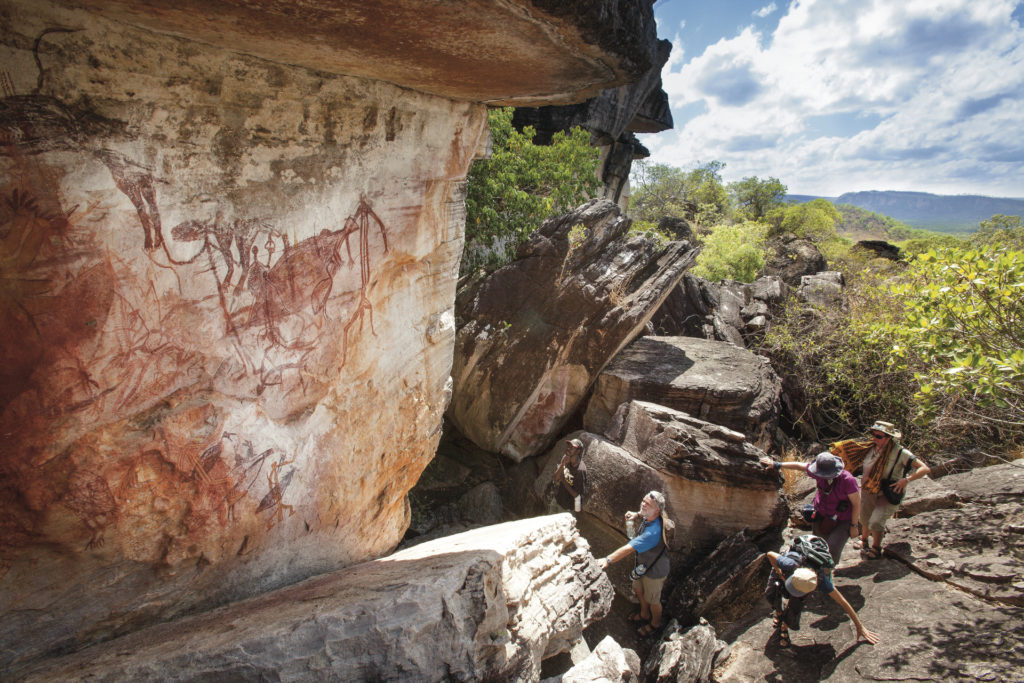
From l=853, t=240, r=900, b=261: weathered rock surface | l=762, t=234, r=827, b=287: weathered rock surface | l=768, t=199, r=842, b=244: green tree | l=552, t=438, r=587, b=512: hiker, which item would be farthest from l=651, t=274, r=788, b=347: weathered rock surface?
l=768, t=199, r=842, b=244: green tree

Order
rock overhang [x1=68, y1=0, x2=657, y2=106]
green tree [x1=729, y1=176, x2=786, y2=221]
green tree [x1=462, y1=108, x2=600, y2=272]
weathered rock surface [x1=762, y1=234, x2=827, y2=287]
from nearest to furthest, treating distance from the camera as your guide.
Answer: rock overhang [x1=68, y1=0, x2=657, y2=106]
green tree [x1=462, y1=108, x2=600, y2=272]
weathered rock surface [x1=762, y1=234, x2=827, y2=287]
green tree [x1=729, y1=176, x2=786, y2=221]

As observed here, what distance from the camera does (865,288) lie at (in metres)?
9.68

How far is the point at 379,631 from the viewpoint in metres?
3.03

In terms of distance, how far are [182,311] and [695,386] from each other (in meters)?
6.43

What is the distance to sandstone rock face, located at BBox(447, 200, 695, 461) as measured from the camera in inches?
321

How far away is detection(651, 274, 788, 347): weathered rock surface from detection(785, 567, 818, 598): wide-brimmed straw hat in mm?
6723

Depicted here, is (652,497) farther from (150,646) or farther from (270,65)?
(270,65)

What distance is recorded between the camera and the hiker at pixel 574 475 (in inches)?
266

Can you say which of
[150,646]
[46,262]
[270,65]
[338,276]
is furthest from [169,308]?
[150,646]

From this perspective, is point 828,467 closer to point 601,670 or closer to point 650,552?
point 650,552

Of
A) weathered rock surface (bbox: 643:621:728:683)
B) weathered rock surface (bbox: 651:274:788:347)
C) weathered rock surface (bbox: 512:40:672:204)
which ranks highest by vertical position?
weathered rock surface (bbox: 512:40:672:204)

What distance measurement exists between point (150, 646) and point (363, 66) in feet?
11.9

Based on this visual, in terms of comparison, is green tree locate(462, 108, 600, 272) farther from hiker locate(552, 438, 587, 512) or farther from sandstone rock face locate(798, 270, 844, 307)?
sandstone rock face locate(798, 270, 844, 307)

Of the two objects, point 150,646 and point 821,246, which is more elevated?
point 821,246
